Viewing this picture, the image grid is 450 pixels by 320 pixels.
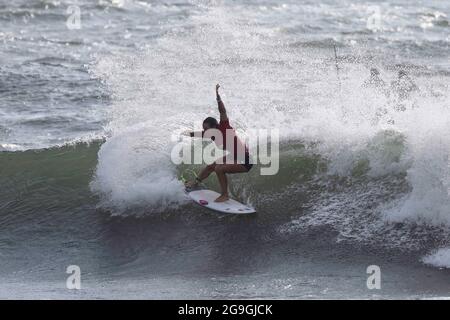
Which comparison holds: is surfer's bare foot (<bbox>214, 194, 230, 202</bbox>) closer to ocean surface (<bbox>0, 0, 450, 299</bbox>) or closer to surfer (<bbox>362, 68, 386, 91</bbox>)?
ocean surface (<bbox>0, 0, 450, 299</bbox>)

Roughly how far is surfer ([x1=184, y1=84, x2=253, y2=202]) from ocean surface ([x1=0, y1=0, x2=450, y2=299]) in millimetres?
460

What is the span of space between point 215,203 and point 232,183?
32.0 inches

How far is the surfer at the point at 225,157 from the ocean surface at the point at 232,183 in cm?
46

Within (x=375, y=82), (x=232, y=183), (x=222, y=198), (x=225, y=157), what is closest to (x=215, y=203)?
(x=222, y=198)

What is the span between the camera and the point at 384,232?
10.6 meters

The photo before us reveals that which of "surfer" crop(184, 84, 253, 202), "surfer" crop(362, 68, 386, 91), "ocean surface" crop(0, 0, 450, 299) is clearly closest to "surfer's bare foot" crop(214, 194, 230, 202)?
"surfer" crop(184, 84, 253, 202)

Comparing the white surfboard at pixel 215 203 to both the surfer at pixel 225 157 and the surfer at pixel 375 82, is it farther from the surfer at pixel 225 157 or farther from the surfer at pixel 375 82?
the surfer at pixel 375 82

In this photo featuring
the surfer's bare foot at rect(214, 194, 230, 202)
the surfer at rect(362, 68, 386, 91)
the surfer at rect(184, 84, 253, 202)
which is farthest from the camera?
the surfer at rect(362, 68, 386, 91)

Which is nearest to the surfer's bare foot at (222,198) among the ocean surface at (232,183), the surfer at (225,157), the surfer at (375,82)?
the surfer at (225,157)

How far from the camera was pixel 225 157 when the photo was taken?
11242 mm

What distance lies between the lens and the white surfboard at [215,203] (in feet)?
36.8

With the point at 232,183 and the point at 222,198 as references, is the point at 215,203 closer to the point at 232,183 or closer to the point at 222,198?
the point at 222,198

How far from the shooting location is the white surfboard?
36.8 feet
